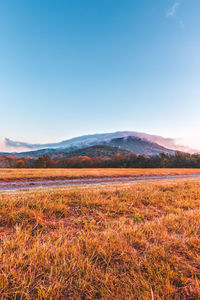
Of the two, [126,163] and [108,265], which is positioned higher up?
[108,265]

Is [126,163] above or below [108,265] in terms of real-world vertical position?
below

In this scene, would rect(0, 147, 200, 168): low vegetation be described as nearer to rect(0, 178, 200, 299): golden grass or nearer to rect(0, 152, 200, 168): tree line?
rect(0, 152, 200, 168): tree line

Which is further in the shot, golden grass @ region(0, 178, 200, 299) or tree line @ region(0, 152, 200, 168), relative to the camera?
tree line @ region(0, 152, 200, 168)

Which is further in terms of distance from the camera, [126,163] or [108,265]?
[126,163]

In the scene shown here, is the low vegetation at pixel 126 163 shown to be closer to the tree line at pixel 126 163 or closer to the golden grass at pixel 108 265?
the tree line at pixel 126 163

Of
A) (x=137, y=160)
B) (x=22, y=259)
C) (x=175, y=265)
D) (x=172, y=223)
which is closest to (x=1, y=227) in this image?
(x=22, y=259)

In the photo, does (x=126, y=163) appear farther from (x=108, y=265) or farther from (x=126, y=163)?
(x=108, y=265)

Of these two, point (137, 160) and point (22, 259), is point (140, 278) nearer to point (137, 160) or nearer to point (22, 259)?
point (22, 259)

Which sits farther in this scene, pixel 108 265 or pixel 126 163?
pixel 126 163

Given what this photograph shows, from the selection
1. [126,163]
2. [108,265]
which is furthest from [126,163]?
[108,265]

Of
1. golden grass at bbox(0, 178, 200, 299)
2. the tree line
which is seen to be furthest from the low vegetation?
golden grass at bbox(0, 178, 200, 299)

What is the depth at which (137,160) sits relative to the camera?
73.4 metres

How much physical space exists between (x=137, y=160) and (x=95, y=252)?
7425 centimetres

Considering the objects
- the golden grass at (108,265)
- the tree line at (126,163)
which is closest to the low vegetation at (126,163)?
the tree line at (126,163)
